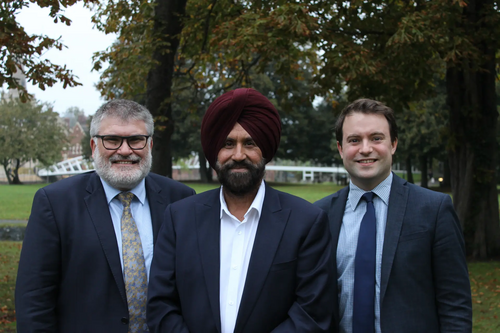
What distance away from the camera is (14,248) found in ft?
44.3

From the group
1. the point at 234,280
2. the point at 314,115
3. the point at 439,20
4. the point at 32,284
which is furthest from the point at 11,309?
the point at 314,115

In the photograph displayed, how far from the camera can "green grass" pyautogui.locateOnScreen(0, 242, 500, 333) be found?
701cm

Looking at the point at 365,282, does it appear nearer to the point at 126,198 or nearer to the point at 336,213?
the point at 336,213

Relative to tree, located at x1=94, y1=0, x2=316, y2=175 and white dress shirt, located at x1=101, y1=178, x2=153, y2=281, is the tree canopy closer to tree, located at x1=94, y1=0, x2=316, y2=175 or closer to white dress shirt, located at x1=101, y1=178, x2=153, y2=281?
tree, located at x1=94, y1=0, x2=316, y2=175

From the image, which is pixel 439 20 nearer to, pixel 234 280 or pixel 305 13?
pixel 305 13

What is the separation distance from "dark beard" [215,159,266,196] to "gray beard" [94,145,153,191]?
0.70 m

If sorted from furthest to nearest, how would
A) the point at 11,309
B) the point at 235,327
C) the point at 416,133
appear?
1. the point at 416,133
2. the point at 11,309
3. the point at 235,327

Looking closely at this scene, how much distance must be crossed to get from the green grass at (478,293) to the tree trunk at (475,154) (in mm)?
819

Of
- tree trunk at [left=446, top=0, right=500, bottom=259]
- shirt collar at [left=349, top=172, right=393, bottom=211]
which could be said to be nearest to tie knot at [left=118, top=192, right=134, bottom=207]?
shirt collar at [left=349, top=172, right=393, bottom=211]

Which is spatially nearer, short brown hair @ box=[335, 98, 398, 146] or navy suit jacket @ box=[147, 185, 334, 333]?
navy suit jacket @ box=[147, 185, 334, 333]

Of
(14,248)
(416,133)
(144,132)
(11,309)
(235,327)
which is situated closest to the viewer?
(235,327)

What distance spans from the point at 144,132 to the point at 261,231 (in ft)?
3.52

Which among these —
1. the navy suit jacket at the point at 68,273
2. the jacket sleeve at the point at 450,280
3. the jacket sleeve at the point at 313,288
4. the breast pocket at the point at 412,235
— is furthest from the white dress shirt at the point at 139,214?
the jacket sleeve at the point at 450,280

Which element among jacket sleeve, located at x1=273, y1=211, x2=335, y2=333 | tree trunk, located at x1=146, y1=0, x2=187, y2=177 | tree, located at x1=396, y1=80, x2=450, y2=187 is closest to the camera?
jacket sleeve, located at x1=273, y1=211, x2=335, y2=333
